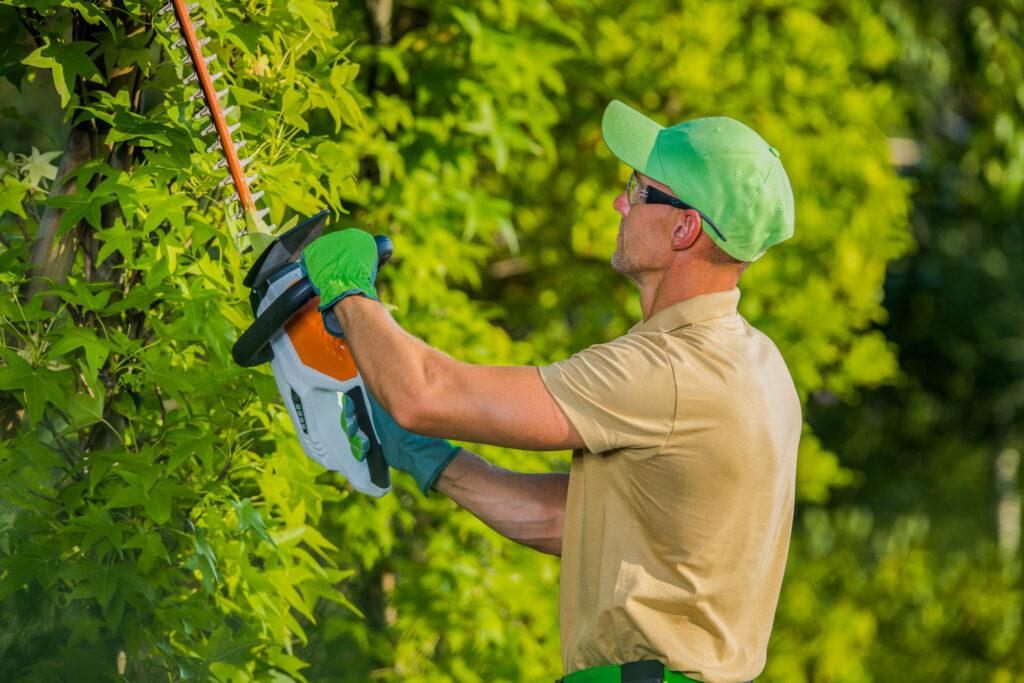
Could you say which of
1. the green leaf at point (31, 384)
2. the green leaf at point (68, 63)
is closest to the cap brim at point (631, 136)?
the green leaf at point (68, 63)

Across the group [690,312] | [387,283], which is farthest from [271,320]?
[387,283]

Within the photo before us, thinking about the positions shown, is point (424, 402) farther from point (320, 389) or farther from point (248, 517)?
point (248, 517)

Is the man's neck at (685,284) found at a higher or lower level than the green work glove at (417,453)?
higher

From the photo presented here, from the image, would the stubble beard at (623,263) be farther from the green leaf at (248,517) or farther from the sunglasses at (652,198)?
the green leaf at (248,517)

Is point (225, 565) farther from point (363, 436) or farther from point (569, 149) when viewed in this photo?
point (569, 149)

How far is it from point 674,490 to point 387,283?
7.97 ft

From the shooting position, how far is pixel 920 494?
43.1 feet

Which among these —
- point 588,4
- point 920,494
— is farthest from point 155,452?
point 920,494

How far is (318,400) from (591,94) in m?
3.93

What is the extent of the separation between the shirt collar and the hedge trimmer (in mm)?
481

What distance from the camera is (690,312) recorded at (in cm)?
258

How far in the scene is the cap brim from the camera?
2678mm

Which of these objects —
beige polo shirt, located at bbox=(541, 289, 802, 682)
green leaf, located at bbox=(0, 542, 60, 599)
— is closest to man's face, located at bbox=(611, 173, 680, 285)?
beige polo shirt, located at bbox=(541, 289, 802, 682)

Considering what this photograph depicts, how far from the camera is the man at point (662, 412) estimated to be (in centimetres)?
241
